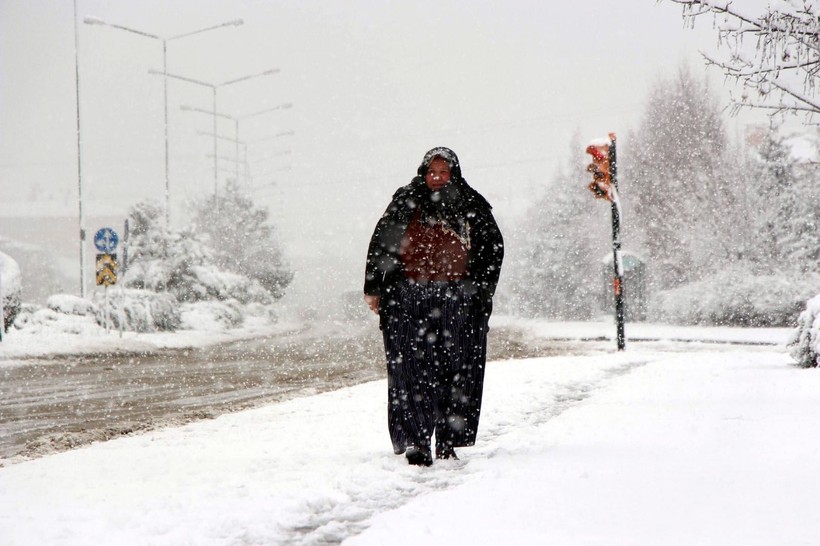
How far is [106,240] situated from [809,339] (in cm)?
1504

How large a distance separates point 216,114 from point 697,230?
20767mm

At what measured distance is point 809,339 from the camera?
36.0 ft

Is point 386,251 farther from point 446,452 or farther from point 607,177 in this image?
point 607,177

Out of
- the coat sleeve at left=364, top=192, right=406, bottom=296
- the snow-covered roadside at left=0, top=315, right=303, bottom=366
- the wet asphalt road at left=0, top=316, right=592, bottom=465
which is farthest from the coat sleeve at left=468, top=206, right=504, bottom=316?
the snow-covered roadside at left=0, top=315, right=303, bottom=366

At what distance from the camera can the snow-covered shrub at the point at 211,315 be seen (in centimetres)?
2939

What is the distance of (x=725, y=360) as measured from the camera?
44.4ft

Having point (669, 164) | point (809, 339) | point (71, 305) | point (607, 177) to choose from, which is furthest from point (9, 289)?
point (669, 164)

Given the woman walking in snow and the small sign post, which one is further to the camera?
the small sign post

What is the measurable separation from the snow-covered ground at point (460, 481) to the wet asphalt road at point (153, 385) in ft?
3.08

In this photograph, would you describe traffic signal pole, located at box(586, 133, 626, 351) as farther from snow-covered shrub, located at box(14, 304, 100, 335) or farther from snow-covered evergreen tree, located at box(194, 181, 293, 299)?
snow-covered evergreen tree, located at box(194, 181, 293, 299)

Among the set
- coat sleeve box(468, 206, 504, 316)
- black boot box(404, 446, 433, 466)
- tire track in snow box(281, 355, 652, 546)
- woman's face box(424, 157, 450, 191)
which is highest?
woman's face box(424, 157, 450, 191)

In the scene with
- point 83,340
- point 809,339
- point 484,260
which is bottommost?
point 83,340

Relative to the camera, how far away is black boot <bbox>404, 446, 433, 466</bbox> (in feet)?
17.9

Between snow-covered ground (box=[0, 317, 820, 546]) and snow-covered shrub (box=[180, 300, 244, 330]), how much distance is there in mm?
21760
